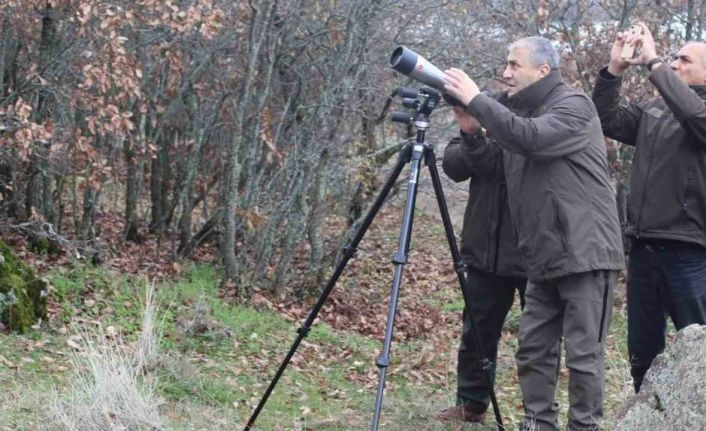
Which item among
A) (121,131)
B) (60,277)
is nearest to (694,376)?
(121,131)

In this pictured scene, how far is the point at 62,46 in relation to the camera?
8.01 m

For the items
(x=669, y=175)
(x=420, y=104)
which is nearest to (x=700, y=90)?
(x=669, y=175)

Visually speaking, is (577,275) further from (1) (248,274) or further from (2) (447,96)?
(1) (248,274)

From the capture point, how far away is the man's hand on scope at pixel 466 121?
4645 millimetres

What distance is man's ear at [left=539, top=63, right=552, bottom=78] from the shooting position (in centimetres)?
446

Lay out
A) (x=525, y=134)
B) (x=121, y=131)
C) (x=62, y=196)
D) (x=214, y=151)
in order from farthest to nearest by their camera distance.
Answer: (x=214, y=151), (x=62, y=196), (x=121, y=131), (x=525, y=134)

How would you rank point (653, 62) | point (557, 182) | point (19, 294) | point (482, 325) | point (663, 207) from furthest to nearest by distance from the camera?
point (19, 294) → point (482, 325) → point (663, 207) → point (653, 62) → point (557, 182)

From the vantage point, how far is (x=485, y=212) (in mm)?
4914

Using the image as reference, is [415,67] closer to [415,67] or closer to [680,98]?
[415,67]

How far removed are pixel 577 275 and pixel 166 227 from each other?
629 cm

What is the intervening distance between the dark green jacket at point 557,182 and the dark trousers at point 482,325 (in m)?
0.62

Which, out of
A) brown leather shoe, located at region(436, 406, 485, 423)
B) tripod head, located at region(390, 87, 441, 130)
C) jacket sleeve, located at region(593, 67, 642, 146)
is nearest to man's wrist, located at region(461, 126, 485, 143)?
tripod head, located at region(390, 87, 441, 130)

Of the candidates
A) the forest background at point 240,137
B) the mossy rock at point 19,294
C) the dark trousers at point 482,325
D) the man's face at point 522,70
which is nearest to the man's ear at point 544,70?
the man's face at point 522,70

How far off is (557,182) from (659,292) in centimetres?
86
